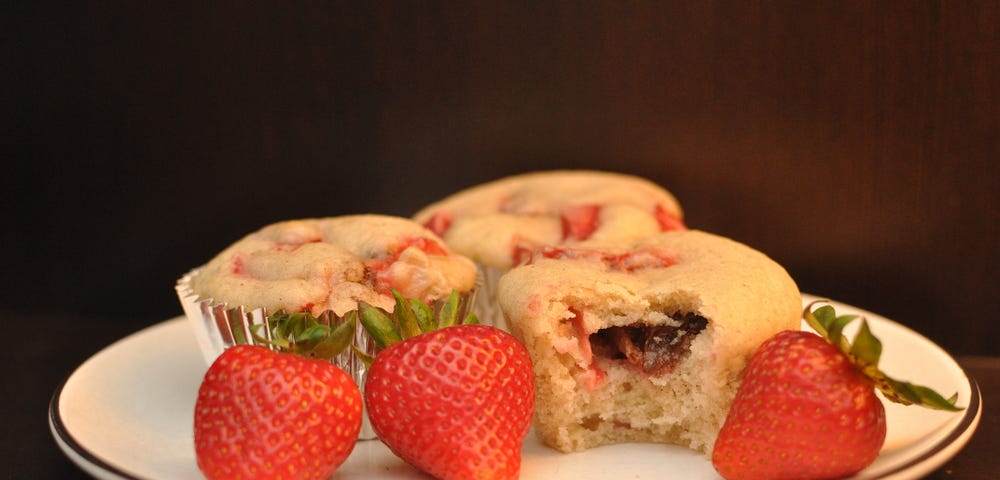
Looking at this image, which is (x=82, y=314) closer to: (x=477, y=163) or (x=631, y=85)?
(x=477, y=163)

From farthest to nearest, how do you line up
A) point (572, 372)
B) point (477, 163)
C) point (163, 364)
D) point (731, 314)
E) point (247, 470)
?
point (477, 163), point (163, 364), point (572, 372), point (731, 314), point (247, 470)

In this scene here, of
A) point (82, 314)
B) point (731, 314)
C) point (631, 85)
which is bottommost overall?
point (82, 314)

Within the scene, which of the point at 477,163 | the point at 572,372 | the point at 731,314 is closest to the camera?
the point at 731,314

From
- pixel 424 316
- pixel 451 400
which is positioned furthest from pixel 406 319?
pixel 451 400

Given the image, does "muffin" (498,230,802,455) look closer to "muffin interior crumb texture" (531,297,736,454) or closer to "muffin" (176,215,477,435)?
"muffin interior crumb texture" (531,297,736,454)

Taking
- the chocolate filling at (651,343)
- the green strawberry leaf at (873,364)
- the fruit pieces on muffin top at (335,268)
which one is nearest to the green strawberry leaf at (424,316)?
the fruit pieces on muffin top at (335,268)

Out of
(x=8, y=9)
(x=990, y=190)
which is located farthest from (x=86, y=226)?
(x=990, y=190)

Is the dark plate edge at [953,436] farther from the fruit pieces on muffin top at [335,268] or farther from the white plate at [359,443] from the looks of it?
the fruit pieces on muffin top at [335,268]
